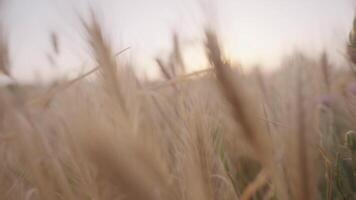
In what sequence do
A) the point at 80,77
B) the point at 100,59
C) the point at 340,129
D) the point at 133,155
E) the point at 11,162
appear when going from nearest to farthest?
the point at 133,155, the point at 100,59, the point at 80,77, the point at 11,162, the point at 340,129

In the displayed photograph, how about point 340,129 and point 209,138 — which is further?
point 340,129

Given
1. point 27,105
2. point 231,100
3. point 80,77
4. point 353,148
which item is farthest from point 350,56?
point 27,105

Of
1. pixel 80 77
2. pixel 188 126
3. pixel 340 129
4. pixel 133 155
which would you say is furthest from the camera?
pixel 340 129

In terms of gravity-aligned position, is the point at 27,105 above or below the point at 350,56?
above

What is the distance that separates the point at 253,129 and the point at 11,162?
25.4 inches

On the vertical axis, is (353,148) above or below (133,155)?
below

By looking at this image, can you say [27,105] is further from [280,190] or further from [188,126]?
[280,190]

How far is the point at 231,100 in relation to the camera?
42 cm

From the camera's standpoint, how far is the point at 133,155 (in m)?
0.32

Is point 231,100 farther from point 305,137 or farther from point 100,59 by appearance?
point 100,59

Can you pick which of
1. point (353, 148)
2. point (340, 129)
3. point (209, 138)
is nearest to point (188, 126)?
point (209, 138)

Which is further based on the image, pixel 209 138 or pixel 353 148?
pixel 353 148

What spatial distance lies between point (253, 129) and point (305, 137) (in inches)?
2.1

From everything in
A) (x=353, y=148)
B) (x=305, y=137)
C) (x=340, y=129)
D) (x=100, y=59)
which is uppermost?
(x=100, y=59)
